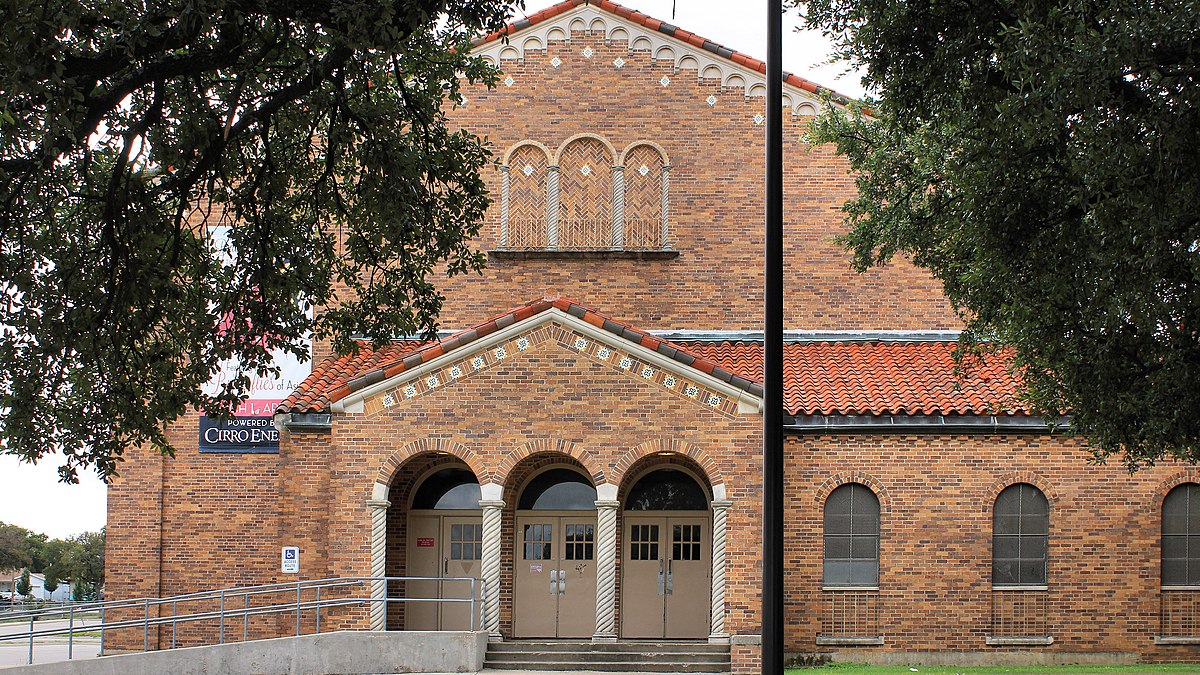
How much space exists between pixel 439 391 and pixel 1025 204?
1244 centimetres

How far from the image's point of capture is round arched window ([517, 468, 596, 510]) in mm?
24656

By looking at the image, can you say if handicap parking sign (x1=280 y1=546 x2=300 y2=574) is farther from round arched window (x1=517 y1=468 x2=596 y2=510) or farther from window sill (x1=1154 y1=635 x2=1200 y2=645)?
window sill (x1=1154 y1=635 x2=1200 y2=645)

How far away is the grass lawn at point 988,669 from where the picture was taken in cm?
2116

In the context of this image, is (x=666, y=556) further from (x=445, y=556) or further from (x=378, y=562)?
(x=378, y=562)

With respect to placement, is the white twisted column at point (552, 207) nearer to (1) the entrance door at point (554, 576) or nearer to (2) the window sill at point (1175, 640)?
(1) the entrance door at point (554, 576)

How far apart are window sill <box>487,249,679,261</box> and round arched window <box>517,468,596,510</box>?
4422 millimetres

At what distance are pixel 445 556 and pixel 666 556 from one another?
408cm

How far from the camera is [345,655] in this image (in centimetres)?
2139

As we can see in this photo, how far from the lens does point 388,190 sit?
13117 mm

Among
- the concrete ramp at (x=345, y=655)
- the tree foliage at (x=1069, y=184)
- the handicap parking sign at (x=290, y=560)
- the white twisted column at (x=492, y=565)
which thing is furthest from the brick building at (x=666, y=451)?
the tree foliage at (x=1069, y=184)

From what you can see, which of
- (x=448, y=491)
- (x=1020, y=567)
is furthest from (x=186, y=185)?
(x=1020, y=567)

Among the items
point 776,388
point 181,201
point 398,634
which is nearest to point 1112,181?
point 776,388

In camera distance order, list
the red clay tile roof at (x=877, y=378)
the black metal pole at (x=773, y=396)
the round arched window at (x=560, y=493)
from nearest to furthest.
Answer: the black metal pole at (x=773, y=396), the red clay tile roof at (x=877, y=378), the round arched window at (x=560, y=493)

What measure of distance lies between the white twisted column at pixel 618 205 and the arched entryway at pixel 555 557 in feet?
16.1
